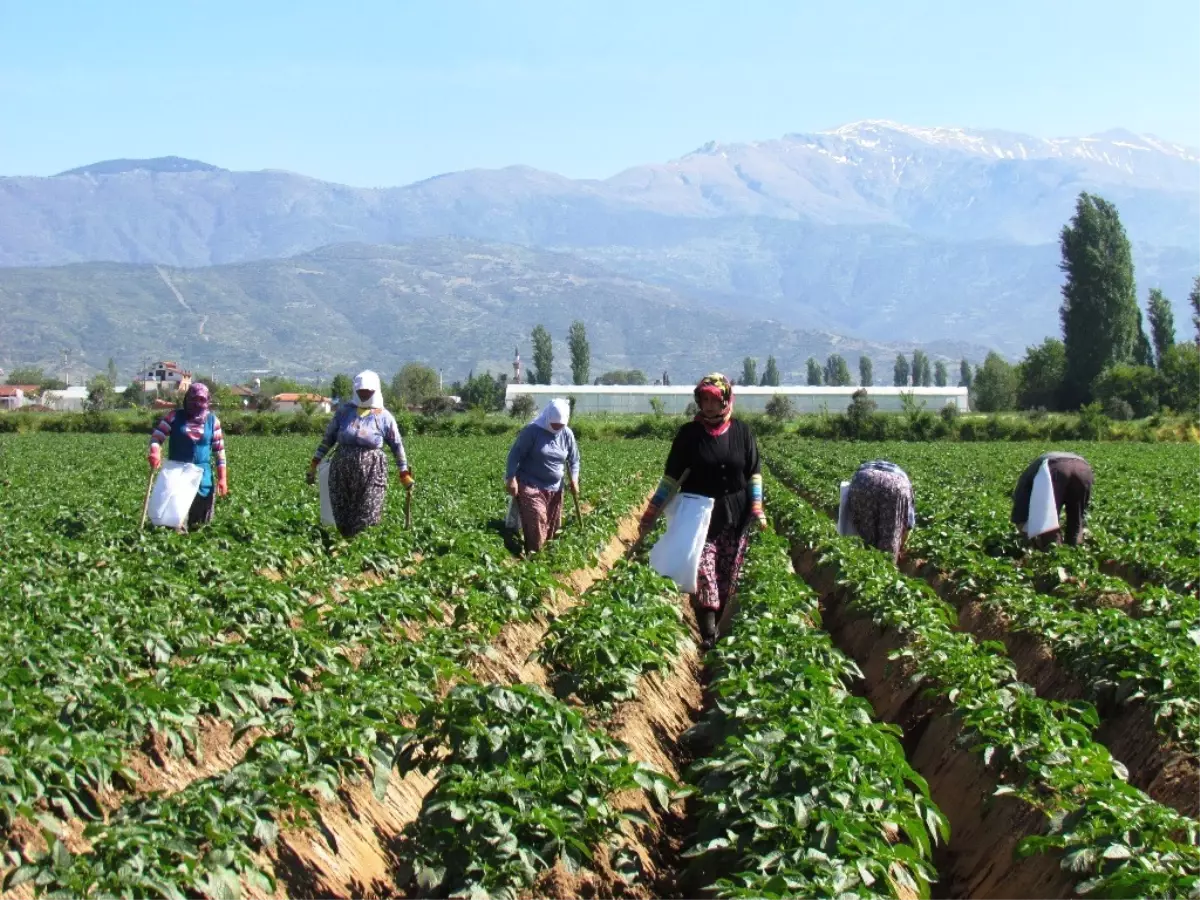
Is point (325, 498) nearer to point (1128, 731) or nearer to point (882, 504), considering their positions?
point (882, 504)

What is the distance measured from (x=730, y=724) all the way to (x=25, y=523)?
11.6 meters

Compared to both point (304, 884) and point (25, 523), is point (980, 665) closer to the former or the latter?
point (304, 884)

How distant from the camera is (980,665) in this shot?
758 cm

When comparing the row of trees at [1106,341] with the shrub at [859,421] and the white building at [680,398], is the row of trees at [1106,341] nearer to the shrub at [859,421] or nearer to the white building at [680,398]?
the shrub at [859,421]

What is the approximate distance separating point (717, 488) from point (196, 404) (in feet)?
18.6

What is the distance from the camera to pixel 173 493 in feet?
42.4

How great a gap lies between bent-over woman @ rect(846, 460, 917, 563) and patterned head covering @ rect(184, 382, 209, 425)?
633 cm

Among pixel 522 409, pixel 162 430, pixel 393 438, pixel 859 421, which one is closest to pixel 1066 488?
pixel 393 438

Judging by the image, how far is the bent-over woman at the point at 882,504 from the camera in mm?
12469

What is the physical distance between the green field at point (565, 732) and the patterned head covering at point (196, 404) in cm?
124

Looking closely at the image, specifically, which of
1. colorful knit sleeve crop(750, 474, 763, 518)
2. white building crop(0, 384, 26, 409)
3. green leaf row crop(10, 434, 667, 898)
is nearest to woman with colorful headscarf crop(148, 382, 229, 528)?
green leaf row crop(10, 434, 667, 898)

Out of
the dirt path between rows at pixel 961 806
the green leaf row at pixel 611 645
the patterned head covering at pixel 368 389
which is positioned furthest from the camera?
the patterned head covering at pixel 368 389

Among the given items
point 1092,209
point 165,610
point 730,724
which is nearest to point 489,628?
point 165,610

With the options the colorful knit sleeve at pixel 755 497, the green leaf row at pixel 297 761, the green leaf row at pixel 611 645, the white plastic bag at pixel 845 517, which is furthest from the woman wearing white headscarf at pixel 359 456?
the white plastic bag at pixel 845 517
